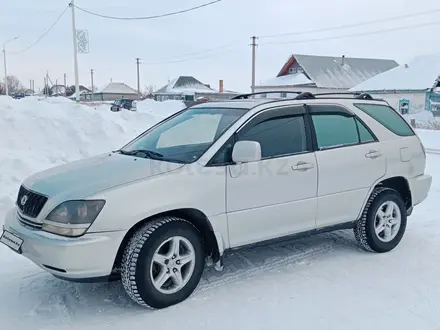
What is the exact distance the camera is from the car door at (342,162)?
4.33m

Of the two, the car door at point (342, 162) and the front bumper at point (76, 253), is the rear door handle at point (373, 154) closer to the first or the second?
the car door at point (342, 162)

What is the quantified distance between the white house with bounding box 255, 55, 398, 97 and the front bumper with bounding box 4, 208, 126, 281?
40.7 metres

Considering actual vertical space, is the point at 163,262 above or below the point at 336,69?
below

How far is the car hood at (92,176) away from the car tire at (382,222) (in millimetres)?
2309

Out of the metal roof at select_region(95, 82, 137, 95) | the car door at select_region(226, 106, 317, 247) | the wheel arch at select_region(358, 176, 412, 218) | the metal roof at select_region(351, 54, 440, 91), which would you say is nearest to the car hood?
the car door at select_region(226, 106, 317, 247)

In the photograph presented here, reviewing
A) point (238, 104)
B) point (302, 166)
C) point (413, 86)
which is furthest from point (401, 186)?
point (413, 86)

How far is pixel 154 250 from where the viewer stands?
3410 mm

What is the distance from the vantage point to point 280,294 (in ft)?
12.5

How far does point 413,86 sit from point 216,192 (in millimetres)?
36768

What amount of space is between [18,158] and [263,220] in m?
5.10

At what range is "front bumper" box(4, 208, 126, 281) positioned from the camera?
315cm

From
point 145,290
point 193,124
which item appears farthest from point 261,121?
point 145,290

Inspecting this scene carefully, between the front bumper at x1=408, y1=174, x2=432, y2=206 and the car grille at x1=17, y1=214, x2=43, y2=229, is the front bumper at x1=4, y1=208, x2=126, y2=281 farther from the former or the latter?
the front bumper at x1=408, y1=174, x2=432, y2=206

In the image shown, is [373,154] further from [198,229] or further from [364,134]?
[198,229]
